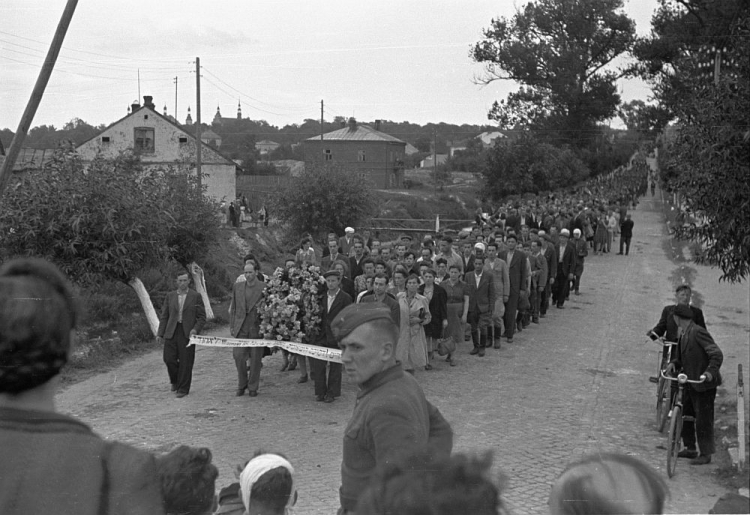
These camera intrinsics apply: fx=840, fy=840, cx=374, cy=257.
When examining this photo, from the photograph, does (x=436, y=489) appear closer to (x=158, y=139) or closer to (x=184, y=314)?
(x=184, y=314)

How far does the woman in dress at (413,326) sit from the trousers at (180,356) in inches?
118

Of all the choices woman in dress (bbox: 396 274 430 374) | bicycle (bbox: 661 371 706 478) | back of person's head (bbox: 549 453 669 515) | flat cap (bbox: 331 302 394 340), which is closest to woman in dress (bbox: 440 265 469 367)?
woman in dress (bbox: 396 274 430 374)

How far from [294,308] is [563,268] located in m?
9.28

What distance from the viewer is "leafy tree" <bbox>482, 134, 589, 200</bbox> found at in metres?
47.5

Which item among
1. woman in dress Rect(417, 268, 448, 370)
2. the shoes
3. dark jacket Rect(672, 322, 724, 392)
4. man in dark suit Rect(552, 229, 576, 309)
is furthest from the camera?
man in dark suit Rect(552, 229, 576, 309)

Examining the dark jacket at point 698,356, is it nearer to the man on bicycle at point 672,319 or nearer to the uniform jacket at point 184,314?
the man on bicycle at point 672,319

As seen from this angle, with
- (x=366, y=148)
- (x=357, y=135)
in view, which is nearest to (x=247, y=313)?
(x=366, y=148)

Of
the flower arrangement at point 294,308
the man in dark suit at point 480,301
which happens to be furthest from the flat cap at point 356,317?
the man in dark suit at point 480,301

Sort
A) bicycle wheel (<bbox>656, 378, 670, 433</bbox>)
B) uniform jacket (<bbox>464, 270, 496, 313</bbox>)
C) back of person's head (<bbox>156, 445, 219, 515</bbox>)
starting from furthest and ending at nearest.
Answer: uniform jacket (<bbox>464, 270, 496, 313</bbox>)
bicycle wheel (<bbox>656, 378, 670, 433</bbox>)
back of person's head (<bbox>156, 445, 219, 515</bbox>)

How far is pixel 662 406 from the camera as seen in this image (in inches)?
396

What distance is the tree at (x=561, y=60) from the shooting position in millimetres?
29234

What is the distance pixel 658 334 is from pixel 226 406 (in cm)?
556

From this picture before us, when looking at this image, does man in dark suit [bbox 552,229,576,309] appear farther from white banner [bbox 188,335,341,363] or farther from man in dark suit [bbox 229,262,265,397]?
man in dark suit [bbox 229,262,265,397]

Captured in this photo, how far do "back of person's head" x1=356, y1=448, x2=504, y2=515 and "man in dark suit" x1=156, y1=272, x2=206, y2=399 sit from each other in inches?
384
